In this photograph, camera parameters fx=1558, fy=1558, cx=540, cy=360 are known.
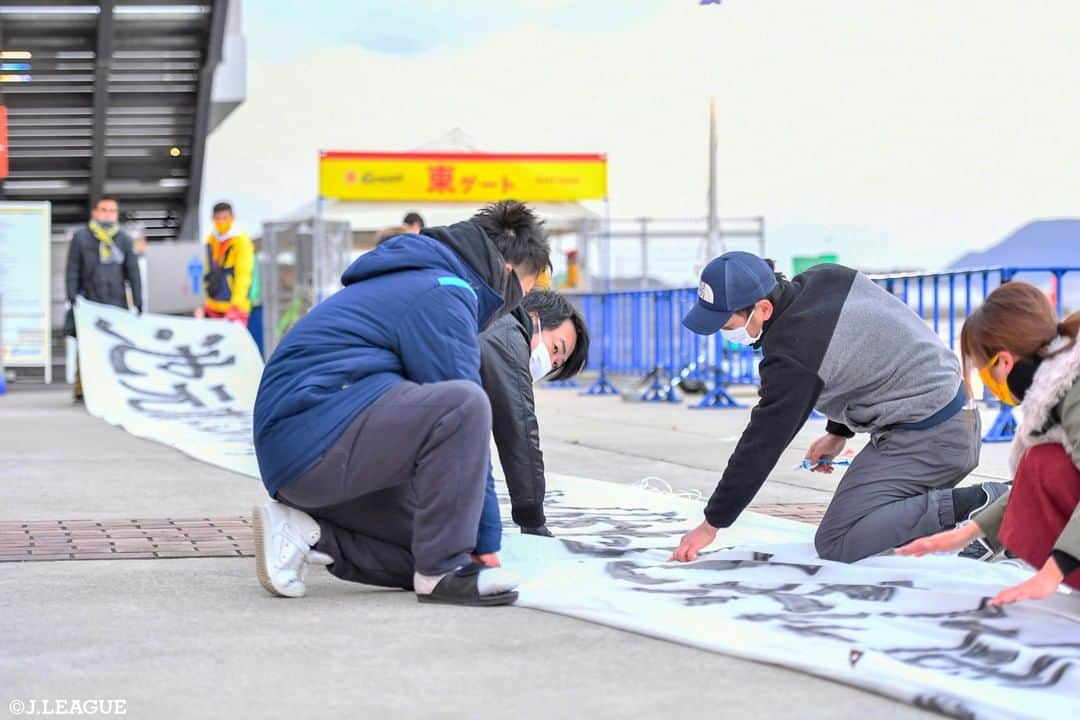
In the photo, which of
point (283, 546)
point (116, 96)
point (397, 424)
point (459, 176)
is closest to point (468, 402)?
point (397, 424)

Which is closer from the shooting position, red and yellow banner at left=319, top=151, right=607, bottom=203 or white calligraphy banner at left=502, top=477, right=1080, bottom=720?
white calligraphy banner at left=502, top=477, right=1080, bottom=720

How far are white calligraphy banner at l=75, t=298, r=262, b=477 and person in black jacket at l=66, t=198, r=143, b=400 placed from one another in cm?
42

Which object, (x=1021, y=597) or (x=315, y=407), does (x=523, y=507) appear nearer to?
(x=315, y=407)

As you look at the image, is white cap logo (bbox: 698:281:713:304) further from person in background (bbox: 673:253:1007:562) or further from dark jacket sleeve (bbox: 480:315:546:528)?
dark jacket sleeve (bbox: 480:315:546:528)

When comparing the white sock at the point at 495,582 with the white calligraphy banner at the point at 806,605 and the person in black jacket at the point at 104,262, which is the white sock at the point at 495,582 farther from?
the person in black jacket at the point at 104,262

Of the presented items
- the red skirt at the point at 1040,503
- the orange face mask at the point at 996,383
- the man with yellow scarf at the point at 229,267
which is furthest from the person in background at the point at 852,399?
the man with yellow scarf at the point at 229,267

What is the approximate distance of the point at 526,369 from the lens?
475 cm

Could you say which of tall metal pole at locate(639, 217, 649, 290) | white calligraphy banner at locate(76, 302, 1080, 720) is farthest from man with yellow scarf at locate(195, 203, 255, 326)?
tall metal pole at locate(639, 217, 649, 290)

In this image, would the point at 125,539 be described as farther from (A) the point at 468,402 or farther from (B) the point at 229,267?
(B) the point at 229,267

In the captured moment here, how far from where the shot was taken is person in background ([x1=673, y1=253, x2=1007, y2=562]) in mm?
4223

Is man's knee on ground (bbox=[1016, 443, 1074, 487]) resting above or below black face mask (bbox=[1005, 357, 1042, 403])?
below

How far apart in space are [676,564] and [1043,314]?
1295 millimetres

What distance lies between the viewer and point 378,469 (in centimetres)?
396

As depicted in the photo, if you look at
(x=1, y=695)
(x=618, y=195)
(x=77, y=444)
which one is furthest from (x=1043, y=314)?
(x=618, y=195)
